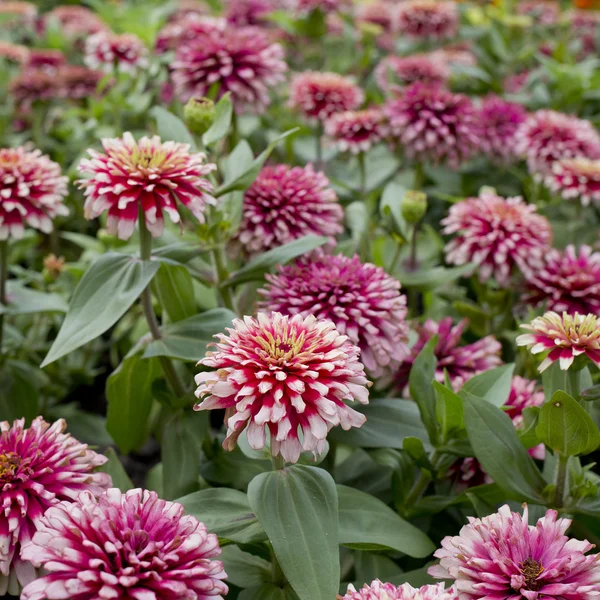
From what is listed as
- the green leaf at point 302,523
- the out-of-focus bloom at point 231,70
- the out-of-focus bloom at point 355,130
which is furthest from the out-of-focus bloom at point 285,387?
the out-of-focus bloom at point 355,130

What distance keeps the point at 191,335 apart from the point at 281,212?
0.76 feet

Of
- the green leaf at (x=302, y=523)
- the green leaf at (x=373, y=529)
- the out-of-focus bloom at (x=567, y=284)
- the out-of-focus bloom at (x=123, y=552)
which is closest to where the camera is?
the out-of-focus bloom at (x=123, y=552)

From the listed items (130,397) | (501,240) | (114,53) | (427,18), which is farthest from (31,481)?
(427,18)

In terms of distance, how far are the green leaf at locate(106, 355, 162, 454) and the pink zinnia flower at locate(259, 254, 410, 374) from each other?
7.6 inches

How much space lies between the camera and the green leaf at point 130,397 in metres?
1.06

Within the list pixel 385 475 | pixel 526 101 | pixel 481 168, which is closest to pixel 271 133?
pixel 481 168

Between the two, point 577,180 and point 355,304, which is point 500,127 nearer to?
point 577,180

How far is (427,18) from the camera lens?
2.14 m

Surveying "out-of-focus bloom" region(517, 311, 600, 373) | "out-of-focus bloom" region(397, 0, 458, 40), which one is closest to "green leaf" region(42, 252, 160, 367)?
"out-of-focus bloom" region(517, 311, 600, 373)

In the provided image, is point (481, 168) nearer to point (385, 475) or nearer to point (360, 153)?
point (360, 153)

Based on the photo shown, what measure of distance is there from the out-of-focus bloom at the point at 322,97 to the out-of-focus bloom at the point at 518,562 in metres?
1.06

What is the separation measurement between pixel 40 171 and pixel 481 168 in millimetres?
1104

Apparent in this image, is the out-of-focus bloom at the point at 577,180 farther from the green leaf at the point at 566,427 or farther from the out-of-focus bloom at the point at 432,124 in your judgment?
the green leaf at the point at 566,427

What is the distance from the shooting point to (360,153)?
1.54 meters
